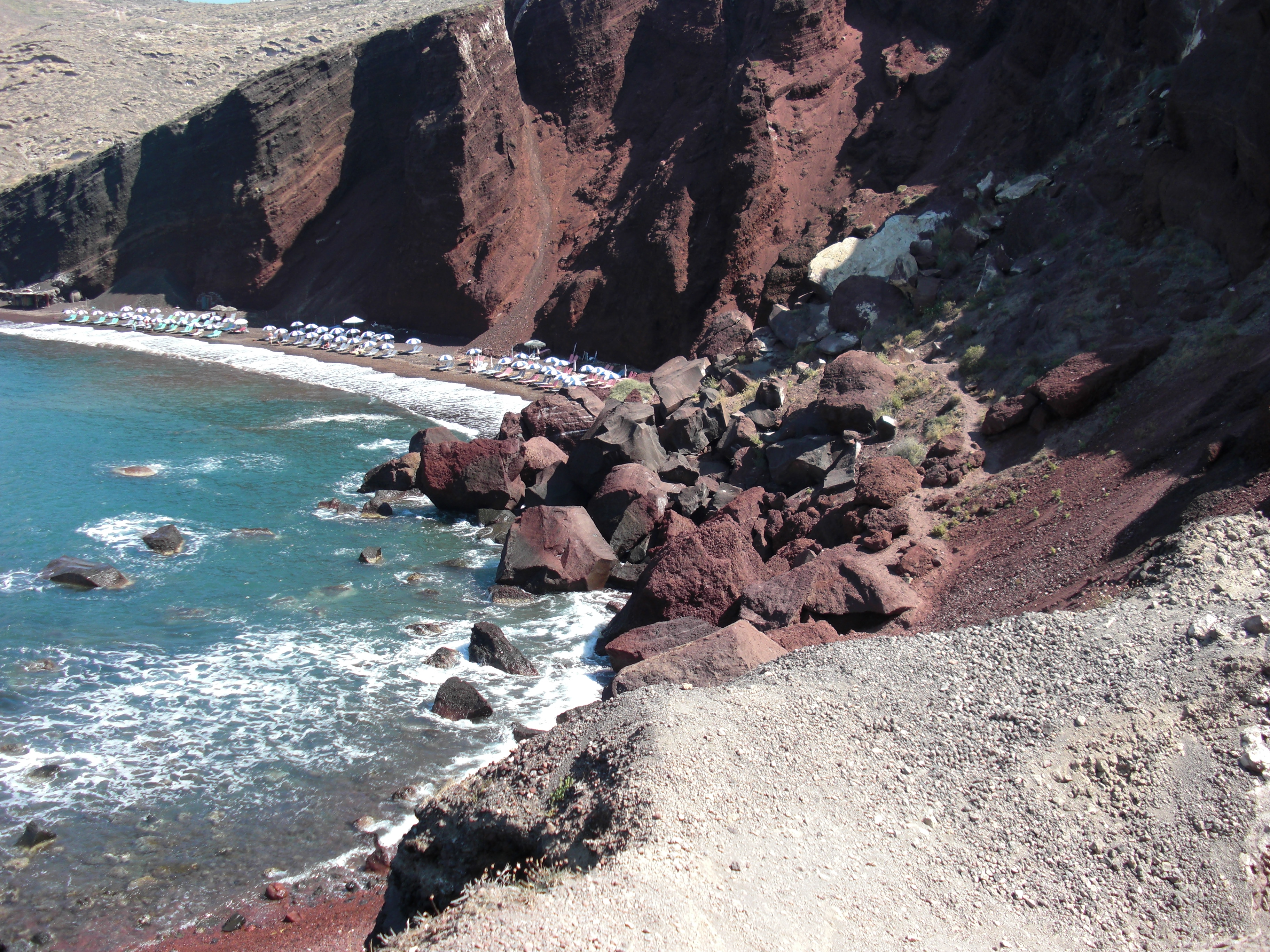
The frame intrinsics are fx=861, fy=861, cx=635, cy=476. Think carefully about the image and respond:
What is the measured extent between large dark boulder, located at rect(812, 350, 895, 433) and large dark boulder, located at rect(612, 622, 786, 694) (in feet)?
23.8

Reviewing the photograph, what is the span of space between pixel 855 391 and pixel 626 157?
2997 centimetres

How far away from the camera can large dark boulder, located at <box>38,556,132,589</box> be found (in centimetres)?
1611

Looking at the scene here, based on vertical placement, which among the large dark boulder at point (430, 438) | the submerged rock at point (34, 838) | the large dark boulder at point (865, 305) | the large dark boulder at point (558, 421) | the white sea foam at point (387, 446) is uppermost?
the large dark boulder at point (865, 305)

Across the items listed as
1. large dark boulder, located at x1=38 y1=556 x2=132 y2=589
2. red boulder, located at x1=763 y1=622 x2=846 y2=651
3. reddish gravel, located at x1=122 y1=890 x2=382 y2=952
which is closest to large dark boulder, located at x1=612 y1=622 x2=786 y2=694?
red boulder, located at x1=763 y1=622 x2=846 y2=651

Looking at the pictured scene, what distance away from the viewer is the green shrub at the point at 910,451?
47.7 ft

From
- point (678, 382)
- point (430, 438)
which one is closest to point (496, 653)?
point (678, 382)

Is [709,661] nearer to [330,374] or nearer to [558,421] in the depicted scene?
[558,421]

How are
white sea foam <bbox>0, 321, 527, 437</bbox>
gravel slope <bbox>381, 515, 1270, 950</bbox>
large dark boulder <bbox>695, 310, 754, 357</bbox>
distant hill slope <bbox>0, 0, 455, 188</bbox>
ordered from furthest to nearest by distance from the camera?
1. distant hill slope <bbox>0, 0, 455, 188</bbox>
2. white sea foam <bbox>0, 321, 527, 437</bbox>
3. large dark boulder <bbox>695, 310, 754, 357</bbox>
4. gravel slope <bbox>381, 515, 1270, 950</bbox>

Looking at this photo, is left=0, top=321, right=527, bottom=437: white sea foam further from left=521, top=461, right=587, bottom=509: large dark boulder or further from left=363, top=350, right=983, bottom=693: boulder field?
left=521, top=461, right=587, bottom=509: large dark boulder

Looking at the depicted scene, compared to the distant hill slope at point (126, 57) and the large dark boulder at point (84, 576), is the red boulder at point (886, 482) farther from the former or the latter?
the distant hill slope at point (126, 57)

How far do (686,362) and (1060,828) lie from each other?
19706 millimetres

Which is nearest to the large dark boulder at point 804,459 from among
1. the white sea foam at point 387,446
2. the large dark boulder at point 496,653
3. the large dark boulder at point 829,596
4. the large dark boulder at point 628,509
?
the large dark boulder at point 628,509

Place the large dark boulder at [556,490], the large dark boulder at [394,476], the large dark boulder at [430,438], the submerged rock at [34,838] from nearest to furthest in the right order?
the submerged rock at [34,838], the large dark boulder at [556,490], the large dark boulder at [394,476], the large dark boulder at [430,438]

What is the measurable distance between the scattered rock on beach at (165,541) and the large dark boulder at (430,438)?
659 centimetres
